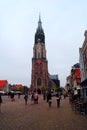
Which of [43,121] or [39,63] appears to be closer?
[43,121]

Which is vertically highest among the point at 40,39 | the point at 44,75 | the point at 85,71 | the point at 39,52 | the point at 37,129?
the point at 40,39

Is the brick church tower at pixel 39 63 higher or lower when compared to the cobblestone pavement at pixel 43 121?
higher

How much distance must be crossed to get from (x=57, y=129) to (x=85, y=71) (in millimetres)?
32229

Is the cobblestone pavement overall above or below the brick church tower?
below

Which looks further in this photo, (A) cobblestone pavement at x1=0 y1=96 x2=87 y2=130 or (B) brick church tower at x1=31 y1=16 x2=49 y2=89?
(B) brick church tower at x1=31 y1=16 x2=49 y2=89

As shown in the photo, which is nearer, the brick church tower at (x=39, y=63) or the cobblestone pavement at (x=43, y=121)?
the cobblestone pavement at (x=43, y=121)

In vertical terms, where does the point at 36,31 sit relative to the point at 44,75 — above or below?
above

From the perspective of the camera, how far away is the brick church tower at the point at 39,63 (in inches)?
5310

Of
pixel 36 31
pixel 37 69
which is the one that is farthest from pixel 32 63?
pixel 36 31

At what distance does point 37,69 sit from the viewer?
138125 mm

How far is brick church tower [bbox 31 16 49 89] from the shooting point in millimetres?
134875

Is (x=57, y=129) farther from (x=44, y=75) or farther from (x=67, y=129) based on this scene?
(x=44, y=75)

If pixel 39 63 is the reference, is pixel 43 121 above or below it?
below

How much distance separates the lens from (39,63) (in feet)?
459
